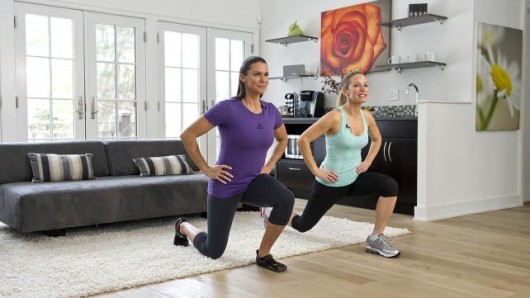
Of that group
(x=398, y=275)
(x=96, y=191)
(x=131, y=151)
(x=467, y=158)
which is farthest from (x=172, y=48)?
(x=398, y=275)

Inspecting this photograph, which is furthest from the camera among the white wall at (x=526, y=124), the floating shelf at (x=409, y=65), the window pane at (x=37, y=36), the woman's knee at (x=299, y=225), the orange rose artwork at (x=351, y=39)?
the orange rose artwork at (x=351, y=39)

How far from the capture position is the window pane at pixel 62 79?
6145 mm

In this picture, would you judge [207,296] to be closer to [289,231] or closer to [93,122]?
[289,231]

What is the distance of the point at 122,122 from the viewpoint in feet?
21.8

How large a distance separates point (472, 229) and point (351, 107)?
1741 millimetres

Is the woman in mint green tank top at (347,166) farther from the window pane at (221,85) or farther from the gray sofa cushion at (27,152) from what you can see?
the window pane at (221,85)

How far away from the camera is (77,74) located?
6.29 metres

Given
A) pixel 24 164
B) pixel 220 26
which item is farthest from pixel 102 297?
pixel 220 26

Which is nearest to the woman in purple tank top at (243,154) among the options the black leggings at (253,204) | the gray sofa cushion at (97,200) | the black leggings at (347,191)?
the black leggings at (253,204)

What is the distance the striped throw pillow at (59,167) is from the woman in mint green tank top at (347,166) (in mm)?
2062

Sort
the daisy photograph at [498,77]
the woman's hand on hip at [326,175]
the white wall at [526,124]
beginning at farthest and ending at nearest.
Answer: the white wall at [526,124], the daisy photograph at [498,77], the woman's hand on hip at [326,175]

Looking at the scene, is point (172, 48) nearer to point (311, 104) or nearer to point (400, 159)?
point (311, 104)

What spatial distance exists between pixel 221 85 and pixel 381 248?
14.1 feet

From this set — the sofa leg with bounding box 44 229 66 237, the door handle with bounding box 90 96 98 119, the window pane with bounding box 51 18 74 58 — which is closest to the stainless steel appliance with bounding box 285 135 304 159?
the door handle with bounding box 90 96 98 119
